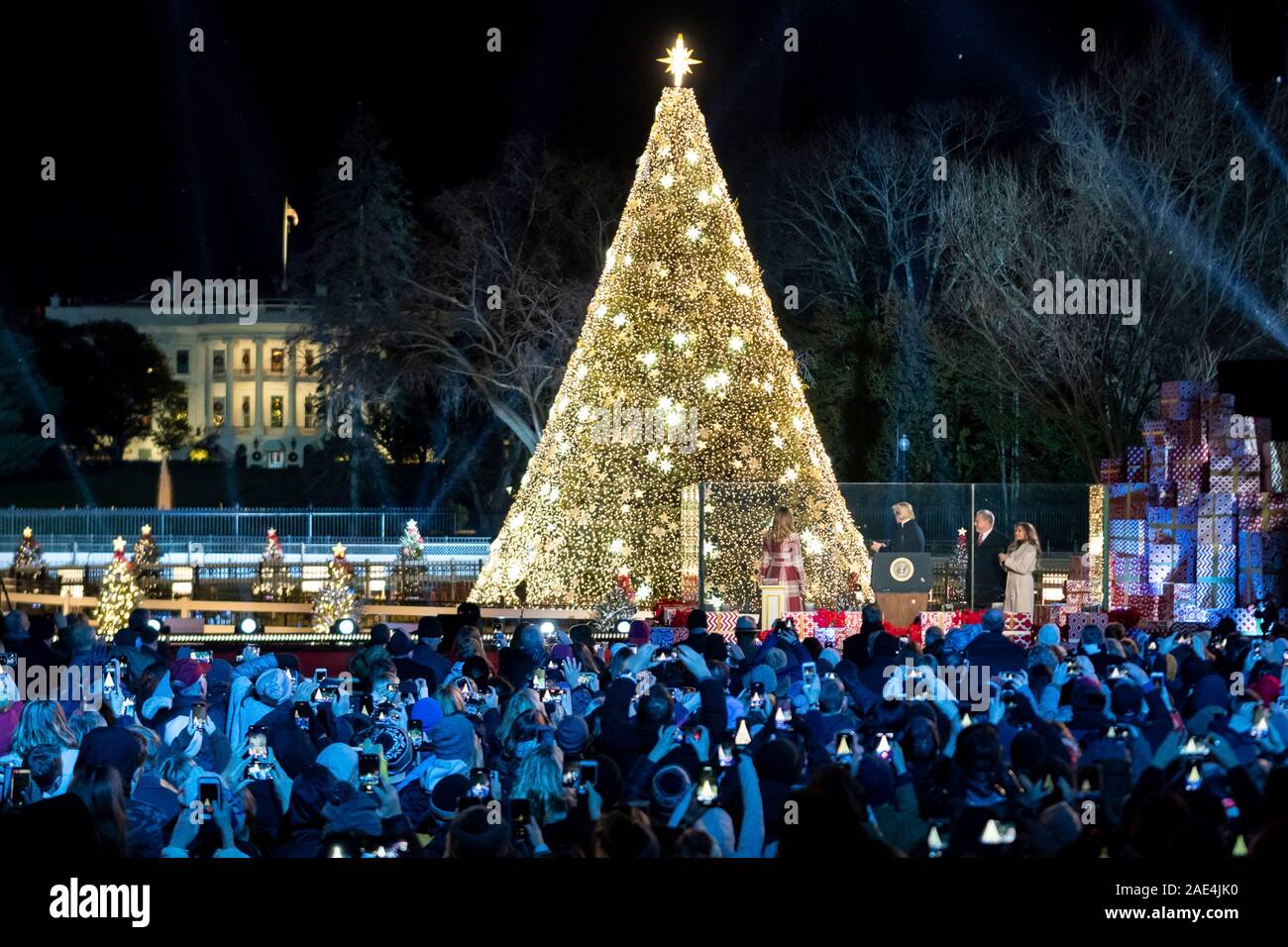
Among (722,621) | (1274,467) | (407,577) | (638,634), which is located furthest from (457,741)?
(407,577)

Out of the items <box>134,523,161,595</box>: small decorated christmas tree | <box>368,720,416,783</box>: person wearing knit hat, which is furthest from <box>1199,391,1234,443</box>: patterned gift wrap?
<box>134,523,161,595</box>: small decorated christmas tree

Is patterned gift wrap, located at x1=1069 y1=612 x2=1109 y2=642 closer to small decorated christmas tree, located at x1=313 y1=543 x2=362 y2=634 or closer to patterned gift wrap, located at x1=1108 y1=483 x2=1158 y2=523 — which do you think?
patterned gift wrap, located at x1=1108 y1=483 x2=1158 y2=523

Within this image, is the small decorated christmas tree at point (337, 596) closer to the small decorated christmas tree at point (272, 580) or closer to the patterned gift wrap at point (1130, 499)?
the small decorated christmas tree at point (272, 580)

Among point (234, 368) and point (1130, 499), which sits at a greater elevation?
point (234, 368)

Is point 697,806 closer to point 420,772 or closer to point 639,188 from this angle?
point 420,772

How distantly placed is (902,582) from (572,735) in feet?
37.3

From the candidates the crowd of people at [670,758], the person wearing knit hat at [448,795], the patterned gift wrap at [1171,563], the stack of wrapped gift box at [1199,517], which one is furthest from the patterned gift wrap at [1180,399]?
the person wearing knit hat at [448,795]

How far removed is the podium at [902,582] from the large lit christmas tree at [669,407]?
1.12 metres

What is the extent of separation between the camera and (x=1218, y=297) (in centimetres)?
3844

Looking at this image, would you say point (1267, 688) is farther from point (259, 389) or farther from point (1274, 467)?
point (259, 389)

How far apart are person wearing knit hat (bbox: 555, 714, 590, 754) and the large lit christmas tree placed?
39.6ft

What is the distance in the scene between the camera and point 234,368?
108125mm
